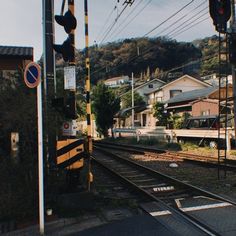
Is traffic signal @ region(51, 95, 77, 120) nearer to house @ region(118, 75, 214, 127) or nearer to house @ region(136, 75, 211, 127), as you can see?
house @ region(118, 75, 214, 127)

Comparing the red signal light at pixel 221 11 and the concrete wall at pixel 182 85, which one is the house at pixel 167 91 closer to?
the concrete wall at pixel 182 85

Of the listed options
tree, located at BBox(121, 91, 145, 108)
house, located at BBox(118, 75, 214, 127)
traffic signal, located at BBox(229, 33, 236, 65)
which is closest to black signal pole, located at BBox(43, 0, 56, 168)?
traffic signal, located at BBox(229, 33, 236, 65)

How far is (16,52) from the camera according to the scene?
1446cm

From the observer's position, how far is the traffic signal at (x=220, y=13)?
831 cm

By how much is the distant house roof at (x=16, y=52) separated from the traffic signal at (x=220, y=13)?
8.02m

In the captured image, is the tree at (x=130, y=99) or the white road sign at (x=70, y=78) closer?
the white road sign at (x=70, y=78)

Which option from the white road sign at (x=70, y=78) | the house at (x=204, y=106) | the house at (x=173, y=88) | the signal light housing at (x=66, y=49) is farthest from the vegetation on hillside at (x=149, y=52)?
the white road sign at (x=70, y=78)

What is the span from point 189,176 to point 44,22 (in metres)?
6.01

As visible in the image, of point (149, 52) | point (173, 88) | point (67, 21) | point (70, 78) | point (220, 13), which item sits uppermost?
point (149, 52)

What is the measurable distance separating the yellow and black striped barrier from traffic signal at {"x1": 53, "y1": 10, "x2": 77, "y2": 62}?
1.57 meters

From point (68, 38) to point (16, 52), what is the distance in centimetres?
817

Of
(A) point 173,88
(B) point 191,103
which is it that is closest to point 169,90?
(A) point 173,88

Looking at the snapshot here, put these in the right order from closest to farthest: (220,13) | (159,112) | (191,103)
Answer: (220,13)
(191,103)
(159,112)

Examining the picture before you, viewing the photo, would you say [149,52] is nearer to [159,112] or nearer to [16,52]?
[159,112]
